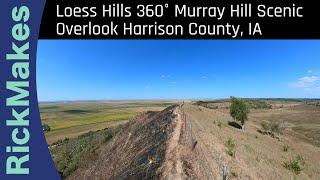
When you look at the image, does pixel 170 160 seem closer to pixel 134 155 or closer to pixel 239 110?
pixel 134 155

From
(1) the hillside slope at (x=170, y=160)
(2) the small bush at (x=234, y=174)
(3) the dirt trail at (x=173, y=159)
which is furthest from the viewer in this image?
(2) the small bush at (x=234, y=174)

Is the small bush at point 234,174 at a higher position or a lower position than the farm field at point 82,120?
higher

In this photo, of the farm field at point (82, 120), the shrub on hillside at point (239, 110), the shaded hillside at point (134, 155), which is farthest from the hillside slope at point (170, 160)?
the shrub on hillside at point (239, 110)

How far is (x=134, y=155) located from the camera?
25.2m

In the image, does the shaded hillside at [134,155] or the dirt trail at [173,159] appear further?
the shaded hillside at [134,155]

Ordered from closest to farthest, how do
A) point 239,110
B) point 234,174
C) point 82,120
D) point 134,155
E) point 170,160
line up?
point 170,160 → point 234,174 → point 134,155 → point 239,110 → point 82,120

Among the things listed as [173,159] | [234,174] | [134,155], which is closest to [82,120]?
[134,155]

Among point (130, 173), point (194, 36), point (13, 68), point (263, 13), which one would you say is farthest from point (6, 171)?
point (130, 173)

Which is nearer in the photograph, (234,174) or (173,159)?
(173,159)

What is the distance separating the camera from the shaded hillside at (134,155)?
63.2ft

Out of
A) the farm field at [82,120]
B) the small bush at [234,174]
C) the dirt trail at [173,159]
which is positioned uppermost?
the dirt trail at [173,159]

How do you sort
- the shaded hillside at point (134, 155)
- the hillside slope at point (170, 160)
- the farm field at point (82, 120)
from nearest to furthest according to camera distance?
1. the hillside slope at point (170, 160)
2. the shaded hillside at point (134, 155)
3. the farm field at point (82, 120)

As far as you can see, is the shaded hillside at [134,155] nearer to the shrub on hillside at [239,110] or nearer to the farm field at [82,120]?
the farm field at [82,120]

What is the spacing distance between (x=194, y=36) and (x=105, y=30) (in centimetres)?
265
